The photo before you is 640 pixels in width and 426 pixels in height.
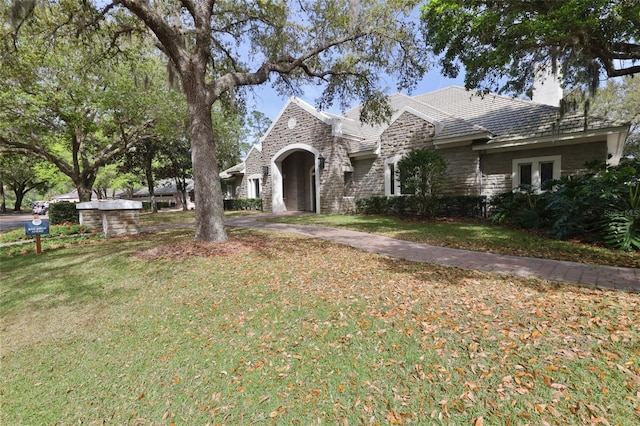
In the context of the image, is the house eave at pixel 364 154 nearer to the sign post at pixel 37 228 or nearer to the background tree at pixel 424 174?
the background tree at pixel 424 174

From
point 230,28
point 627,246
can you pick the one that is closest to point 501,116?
point 627,246

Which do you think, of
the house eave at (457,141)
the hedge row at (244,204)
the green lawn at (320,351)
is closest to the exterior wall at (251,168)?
the hedge row at (244,204)

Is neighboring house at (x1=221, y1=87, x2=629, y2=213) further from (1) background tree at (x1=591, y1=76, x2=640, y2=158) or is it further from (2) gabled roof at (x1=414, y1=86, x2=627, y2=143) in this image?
(1) background tree at (x1=591, y1=76, x2=640, y2=158)

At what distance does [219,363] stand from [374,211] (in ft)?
40.9

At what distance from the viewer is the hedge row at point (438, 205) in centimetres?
1173

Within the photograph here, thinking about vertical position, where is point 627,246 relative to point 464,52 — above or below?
below

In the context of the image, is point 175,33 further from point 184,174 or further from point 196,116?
point 184,174

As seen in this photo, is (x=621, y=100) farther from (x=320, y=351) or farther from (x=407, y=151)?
(x=320, y=351)

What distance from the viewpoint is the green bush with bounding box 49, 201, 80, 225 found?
1362cm

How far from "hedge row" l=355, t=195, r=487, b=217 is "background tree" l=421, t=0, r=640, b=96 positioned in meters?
4.67

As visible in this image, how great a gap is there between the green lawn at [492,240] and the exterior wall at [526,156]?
208cm

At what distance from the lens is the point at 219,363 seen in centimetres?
289

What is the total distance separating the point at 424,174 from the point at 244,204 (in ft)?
47.7

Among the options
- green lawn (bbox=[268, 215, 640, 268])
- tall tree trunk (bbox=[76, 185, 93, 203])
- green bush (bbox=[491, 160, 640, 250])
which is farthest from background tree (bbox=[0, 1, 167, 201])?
green bush (bbox=[491, 160, 640, 250])
